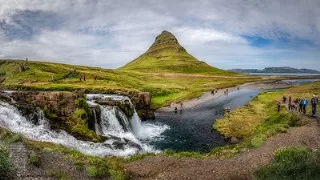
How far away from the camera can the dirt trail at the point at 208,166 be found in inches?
1065

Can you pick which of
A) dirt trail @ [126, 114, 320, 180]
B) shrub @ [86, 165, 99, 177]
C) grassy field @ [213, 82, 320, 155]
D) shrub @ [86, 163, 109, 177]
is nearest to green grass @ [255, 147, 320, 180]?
dirt trail @ [126, 114, 320, 180]

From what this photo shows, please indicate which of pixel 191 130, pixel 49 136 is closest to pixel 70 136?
pixel 49 136

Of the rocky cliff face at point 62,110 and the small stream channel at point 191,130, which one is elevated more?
the rocky cliff face at point 62,110

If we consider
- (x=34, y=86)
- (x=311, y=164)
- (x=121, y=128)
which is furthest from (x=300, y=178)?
(x=34, y=86)

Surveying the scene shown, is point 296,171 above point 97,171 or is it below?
above

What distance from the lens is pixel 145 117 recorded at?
75188mm

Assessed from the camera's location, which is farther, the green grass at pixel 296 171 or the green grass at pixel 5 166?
the green grass at pixel 5 166

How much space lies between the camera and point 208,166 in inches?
1158

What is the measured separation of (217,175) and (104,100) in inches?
1542

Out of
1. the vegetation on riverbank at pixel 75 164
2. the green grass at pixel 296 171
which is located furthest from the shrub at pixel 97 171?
the green grass at pixel 296 171

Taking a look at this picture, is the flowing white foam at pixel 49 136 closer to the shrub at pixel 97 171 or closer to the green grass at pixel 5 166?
the shrub at pixel 97 171

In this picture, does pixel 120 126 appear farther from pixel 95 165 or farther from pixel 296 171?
pixel 296 171

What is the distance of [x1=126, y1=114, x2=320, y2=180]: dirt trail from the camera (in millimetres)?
27047

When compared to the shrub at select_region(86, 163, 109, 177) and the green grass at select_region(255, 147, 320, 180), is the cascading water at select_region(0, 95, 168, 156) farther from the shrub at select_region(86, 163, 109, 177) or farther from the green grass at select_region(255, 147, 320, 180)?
the green grass at select_region(255, 147, 320, 180)
